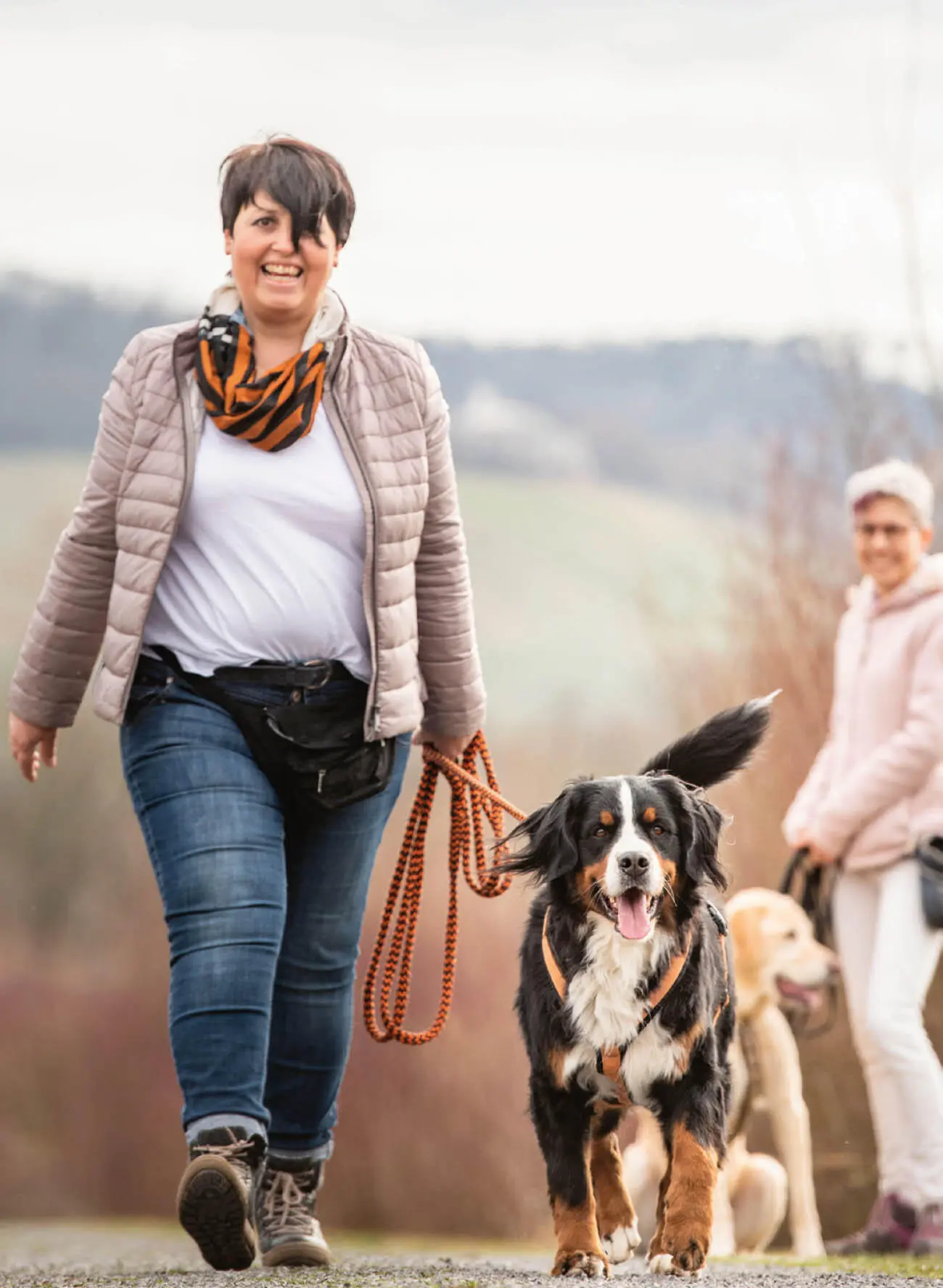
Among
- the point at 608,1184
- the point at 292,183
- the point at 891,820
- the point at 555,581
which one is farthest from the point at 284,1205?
the point at 555,581

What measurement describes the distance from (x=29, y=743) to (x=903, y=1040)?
8.23 feet

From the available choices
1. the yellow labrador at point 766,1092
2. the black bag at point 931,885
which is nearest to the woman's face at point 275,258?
the black bag at point 931,885

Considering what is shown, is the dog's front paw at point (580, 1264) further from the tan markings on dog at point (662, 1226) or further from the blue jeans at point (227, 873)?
the blue jeans at point (227, 873)

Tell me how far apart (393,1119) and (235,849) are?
2971 mm

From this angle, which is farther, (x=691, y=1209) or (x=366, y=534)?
(x=366, y=534)

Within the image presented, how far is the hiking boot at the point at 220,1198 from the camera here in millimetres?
2688

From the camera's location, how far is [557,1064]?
3.04 meters

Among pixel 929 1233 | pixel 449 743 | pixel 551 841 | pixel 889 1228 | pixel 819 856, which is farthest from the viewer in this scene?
pixel 819 856

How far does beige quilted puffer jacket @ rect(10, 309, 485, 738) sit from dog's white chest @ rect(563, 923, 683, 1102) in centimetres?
53

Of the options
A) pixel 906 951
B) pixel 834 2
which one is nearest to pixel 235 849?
pixel 906 951

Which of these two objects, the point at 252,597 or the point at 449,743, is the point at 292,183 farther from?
the point at 449,743

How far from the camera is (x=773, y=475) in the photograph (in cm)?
593

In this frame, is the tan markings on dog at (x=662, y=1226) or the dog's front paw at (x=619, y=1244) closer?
the tan markings on dog at (x=662, y=1226)

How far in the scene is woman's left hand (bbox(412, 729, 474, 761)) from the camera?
3459 mm
